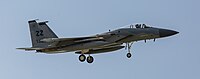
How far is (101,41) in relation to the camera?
1571 inches


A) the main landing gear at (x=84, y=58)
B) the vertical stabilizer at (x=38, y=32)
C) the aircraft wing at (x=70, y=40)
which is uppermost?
the vertical stabilizer at (x=38, y=32)

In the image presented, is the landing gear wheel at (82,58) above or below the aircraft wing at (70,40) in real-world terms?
below

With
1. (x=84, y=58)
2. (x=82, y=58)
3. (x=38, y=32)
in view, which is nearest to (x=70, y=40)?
(x=82, y=58)

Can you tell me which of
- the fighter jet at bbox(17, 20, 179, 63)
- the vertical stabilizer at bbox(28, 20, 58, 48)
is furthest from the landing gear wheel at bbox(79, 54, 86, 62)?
the vertical stabilizer at bbox(28, 20, 58, 48)

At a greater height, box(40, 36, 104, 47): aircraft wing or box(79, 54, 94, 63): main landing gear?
box(40, 36, 104, 47): aircraft wing

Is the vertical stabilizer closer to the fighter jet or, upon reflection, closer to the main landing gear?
the fighter jet

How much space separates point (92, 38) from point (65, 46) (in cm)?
236

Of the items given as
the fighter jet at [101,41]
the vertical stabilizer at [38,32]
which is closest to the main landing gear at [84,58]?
the fighter jet at [101,41]

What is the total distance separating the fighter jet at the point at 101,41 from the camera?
39.9m

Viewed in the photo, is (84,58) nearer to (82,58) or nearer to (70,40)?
(82,58)

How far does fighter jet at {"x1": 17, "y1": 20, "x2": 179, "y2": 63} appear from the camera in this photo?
39.9 metres

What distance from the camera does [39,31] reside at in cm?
4359

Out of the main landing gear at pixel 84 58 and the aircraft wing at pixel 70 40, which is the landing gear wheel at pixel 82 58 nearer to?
the main landing gear at pixel 84 58

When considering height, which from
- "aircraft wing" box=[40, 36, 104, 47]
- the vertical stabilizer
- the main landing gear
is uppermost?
the vertical stabilizer
